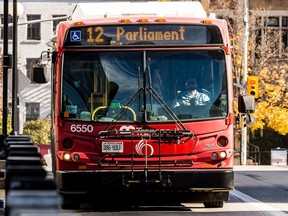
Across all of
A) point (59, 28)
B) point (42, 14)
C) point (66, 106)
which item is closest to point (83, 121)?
point (66, 106)

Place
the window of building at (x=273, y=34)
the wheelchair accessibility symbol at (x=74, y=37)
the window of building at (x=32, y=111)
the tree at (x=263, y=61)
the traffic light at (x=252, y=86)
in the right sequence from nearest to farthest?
the wheelchair accessibility symbol at (x=74, y=37), the traffic light at (x=252, y=86), the tree at (x=263, y=61), the window of building at (x=273, y=34), the window of building at (x=32, y=111)

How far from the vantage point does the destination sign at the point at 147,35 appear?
16.2 m

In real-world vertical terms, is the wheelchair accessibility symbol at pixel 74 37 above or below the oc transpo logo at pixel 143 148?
above

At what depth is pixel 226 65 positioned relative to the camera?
16.2m

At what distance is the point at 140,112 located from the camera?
52.5ft

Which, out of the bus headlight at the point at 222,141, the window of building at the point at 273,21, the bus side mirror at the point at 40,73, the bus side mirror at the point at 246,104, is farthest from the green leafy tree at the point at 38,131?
the bus headlight at the point at 222,141

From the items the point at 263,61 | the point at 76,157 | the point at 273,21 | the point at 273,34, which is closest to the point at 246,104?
the point at 76,157

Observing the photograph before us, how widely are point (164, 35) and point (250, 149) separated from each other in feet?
155

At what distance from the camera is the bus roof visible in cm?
1695

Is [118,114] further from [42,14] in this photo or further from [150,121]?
[42,14]

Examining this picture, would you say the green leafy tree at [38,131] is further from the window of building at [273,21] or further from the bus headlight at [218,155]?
the bus headlight at [218,155]

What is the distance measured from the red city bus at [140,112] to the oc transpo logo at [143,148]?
1cm

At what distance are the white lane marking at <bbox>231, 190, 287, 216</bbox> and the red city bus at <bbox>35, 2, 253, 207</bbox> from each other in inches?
32.1

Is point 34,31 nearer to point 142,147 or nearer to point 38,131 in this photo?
point 38,131
